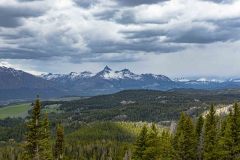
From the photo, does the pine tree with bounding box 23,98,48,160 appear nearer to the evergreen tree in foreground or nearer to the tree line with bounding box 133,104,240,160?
the evergreen tree in foreground

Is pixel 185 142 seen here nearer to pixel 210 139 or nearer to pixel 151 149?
pixel 210 139

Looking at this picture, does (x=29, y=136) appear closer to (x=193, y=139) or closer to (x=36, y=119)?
(x=36, y=119)

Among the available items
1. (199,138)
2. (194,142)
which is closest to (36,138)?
(194,142)

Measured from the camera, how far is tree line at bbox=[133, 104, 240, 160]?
215 feet

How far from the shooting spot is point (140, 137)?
6569cm

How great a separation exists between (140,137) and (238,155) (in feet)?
54.1

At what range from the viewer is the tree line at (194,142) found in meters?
65.6

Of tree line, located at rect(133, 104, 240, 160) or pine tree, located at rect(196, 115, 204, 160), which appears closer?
tree line, located at rect(133, 104, 240, 160)

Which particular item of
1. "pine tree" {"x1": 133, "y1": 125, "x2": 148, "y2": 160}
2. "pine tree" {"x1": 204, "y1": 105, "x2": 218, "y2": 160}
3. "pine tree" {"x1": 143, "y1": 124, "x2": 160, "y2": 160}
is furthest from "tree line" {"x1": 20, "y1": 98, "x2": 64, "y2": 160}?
"pine tree" {"x1": 204, "y1": 105, "x2": 218, "y2": 160}

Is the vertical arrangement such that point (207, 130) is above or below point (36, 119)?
below

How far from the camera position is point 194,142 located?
80.7 meters

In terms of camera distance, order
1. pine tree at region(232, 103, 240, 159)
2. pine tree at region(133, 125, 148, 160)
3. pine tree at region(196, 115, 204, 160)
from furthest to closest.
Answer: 1. pine tree at region(196, 115, 204, 160)
2. pine tree at region(232, 103, 240, 159)
3. pine tree at region(133, 125, 148, 160)

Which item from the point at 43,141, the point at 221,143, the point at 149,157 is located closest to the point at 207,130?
the point at 221,143

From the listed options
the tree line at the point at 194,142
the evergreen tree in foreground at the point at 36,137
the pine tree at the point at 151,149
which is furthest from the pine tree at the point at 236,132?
the evergreen tree in foreground at the point at 36,137
